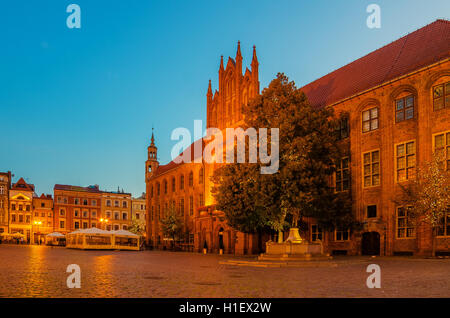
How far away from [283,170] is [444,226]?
A: 34.7 feet

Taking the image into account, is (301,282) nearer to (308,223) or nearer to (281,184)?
(281,184)

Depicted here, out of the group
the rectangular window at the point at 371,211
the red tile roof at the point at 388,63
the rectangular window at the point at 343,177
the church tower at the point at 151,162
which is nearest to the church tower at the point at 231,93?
A: the red tile roof at the point at 388,63

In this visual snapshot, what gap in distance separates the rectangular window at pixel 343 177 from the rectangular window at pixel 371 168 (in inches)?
65.1

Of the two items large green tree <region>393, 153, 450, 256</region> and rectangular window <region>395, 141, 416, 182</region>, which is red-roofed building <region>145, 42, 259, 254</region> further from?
large green tree <region>393, 153, 450, 256</region>

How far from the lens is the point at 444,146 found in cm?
2761

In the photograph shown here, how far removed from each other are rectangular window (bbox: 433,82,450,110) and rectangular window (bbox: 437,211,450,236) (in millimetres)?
6457

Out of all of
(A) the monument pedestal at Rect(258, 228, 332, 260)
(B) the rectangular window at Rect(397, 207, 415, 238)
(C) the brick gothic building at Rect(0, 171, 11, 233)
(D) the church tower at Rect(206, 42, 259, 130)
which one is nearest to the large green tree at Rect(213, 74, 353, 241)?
(A) the monument pedestal at Rect(258, 228, 332, 260)

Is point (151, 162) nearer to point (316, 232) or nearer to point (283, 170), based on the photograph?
point (316, 232)

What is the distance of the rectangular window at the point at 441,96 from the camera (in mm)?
27734

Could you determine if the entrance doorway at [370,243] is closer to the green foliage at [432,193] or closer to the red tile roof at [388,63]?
the green foliage at [432,193]

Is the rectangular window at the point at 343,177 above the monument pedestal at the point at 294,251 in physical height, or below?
above

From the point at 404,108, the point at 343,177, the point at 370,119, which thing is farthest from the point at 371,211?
the point at 404,108

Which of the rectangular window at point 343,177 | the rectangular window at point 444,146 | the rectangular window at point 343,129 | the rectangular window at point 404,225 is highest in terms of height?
the rectangular window at point 343,129
